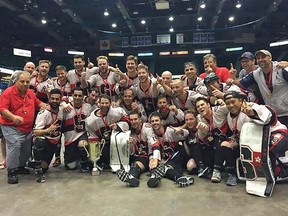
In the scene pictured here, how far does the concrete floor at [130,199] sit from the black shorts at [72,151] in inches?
24.2

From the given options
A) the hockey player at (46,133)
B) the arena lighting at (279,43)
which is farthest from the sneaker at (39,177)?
the arena lighting at (279,43)

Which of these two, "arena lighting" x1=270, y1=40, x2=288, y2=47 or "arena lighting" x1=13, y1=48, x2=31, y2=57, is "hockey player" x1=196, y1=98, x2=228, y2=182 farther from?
"arena lighting" x1=13, y1=48, x2=31, y2=57

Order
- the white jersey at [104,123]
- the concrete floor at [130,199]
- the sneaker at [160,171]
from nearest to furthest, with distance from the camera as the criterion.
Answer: the concrete floor at [130,199] → the sneaker at [160,171] → the white jersey at [104,123]

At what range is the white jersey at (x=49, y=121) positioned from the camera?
142 inches

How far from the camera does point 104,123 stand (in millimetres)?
3834

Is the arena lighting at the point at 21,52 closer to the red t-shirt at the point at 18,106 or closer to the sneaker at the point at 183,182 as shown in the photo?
the red t-shirt at the point at 18,106

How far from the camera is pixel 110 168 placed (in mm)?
3945

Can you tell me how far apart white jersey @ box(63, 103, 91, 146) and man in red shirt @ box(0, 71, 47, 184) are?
491mm

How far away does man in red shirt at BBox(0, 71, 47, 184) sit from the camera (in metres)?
3.37

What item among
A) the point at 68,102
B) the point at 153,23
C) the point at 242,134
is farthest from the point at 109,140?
the point at 153,23

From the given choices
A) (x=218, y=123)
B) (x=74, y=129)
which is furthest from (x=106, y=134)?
(x=218, y=123)

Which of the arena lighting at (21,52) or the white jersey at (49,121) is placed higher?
the arena lighting at (21,52)

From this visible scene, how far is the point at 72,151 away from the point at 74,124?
39 centimetres

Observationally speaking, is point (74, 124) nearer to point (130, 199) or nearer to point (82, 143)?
point (82, 143)
